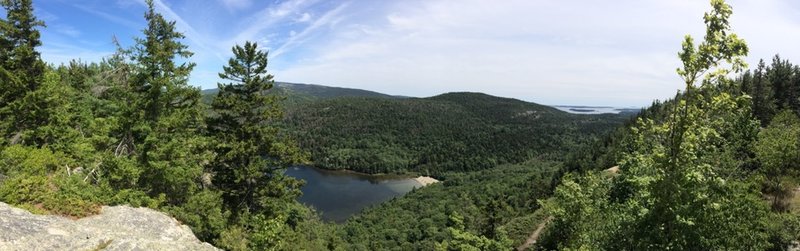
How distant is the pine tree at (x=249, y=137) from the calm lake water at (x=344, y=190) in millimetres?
88086

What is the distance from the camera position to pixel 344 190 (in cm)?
14450

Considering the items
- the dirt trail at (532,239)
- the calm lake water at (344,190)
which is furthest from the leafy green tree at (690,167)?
the calm lake water at (344,190)

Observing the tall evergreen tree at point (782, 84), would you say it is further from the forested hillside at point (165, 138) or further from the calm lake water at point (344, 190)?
the calm lake water at point (344, 190)

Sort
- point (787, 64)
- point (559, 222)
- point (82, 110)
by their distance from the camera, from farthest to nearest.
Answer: point (787, 64) < point (559, 222) < point (82, 110)

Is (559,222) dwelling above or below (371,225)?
above

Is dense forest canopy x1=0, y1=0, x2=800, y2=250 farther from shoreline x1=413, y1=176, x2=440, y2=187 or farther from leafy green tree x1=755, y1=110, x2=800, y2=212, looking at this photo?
shoreline x1=413, y1=176, x2=440, y2=187

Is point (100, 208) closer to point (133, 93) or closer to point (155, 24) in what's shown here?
point (133, 93)

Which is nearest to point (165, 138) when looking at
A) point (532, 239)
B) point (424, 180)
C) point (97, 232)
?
point (97, 232)

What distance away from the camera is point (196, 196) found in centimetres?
1783

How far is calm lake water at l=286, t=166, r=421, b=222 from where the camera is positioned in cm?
12300

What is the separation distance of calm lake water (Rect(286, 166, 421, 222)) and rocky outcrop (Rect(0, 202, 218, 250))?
9659cm

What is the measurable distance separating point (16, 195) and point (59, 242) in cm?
380

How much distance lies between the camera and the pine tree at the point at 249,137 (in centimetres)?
2067

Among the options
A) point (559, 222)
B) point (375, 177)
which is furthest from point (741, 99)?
point (375, 177)
